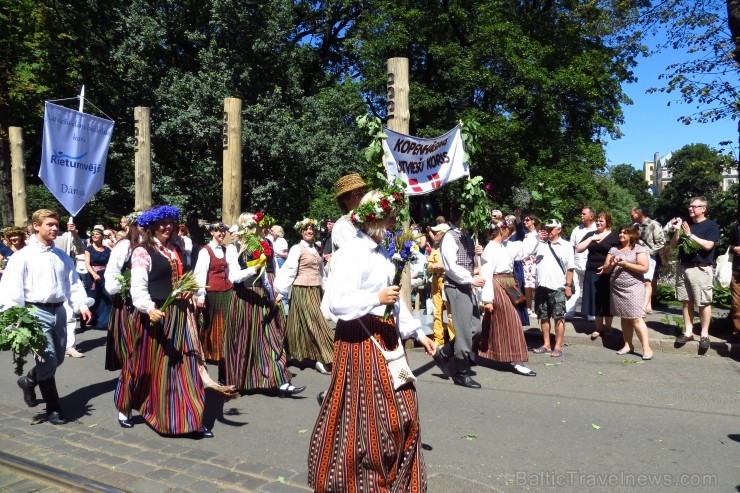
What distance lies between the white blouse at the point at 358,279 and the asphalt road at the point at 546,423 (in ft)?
4.36

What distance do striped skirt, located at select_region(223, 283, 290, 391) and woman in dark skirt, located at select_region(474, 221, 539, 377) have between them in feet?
7.52

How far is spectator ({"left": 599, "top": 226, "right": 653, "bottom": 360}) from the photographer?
25.6 ft

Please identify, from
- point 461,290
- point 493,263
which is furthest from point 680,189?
point 461,290

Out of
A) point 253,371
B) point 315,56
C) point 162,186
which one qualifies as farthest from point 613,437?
point 315,56

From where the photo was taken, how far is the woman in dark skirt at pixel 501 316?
23.4ft

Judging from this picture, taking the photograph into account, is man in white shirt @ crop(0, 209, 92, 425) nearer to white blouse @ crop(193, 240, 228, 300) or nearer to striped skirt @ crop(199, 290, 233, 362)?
white blouse @ crop(193, 240, 228, 300)

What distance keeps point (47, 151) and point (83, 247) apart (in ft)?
9.83

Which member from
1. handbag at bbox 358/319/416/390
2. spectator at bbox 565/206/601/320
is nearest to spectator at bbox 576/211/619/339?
spectator at bbox 565/206/601/320

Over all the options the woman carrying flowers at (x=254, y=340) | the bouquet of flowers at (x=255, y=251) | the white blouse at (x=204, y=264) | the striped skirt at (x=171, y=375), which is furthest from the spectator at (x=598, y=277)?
the striped skirt at (x=171, y=375)

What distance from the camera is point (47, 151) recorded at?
27.2 feet

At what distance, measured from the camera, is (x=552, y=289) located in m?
8.16

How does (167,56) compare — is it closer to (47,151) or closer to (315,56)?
(315,56)

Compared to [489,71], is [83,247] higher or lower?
lower

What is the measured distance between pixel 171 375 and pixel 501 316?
11.9 ft
